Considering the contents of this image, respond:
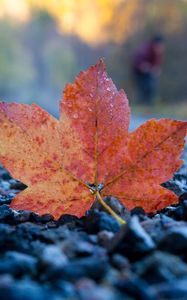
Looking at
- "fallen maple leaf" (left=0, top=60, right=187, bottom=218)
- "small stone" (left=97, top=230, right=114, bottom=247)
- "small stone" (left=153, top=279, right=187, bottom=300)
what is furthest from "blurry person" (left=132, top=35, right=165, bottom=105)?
"small stone" (left=153, top=279, right=187, bottom=300)

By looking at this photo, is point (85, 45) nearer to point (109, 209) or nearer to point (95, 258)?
point (109, 209)

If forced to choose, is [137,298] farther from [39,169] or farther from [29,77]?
[29,77]

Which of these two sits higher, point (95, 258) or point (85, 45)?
point (85, 45)

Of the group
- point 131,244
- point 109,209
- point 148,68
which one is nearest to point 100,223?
point 109,209

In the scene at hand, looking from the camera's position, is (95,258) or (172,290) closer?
(172,290)

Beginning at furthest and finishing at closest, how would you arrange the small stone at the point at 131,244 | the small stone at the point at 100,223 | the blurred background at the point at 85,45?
the blurred background at the point at 85,45, the small stone at the point at 100,223, the small stone at the point at 131,244

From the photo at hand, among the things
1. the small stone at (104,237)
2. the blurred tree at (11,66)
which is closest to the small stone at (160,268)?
the small stone at (104,237)

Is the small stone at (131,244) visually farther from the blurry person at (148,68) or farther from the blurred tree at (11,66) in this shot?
the blurred tree at (11,66)
